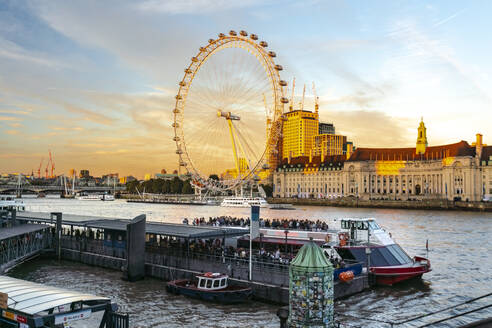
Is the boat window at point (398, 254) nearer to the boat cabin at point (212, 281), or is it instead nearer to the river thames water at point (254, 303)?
the river thames water at point (254, 303)

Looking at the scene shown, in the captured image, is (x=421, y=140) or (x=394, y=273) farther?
(x=421, y=140)

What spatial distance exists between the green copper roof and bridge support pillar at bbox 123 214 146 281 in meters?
16.9

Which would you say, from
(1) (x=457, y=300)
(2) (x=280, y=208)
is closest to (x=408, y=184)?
(2) (x=280, y=208)

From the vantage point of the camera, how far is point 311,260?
12.2 meters

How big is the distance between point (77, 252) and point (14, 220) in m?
6.45

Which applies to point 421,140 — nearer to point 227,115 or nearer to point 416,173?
point 416,173

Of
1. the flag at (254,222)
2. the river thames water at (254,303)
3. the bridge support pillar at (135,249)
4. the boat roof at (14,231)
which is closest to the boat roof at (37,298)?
the river thames water at (254,303)

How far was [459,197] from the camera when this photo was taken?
159 metres

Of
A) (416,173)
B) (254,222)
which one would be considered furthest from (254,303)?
(416,173)

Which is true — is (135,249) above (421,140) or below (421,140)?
below

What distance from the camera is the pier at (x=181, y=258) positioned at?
24.0 metres

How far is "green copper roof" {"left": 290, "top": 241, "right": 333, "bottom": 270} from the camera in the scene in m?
12.1

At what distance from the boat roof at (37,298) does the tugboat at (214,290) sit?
38.3 ft

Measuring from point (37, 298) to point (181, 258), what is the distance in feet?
54.9
